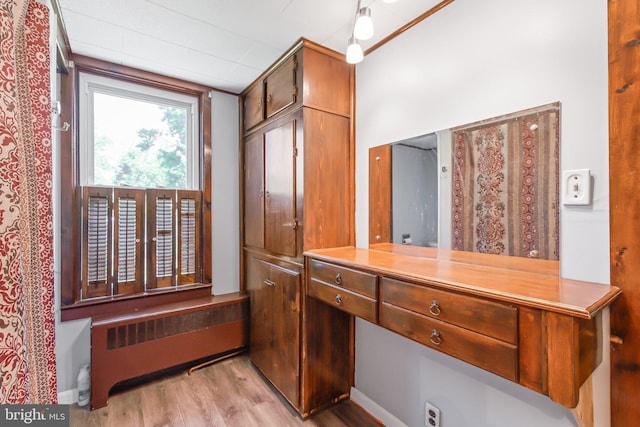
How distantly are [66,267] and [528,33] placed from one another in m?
2.97

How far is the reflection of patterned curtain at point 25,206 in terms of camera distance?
2.23 feet

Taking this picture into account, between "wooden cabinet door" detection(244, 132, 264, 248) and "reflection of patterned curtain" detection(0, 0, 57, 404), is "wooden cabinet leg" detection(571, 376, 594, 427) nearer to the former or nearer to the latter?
"reflection of patterned curtain" detection(0, 0, 57, 404)

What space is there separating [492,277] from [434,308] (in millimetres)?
267

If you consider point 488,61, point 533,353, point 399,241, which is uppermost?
point 488,61

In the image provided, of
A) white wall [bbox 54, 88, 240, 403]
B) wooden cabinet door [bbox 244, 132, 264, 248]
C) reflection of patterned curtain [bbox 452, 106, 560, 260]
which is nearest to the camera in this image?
reflection of patterned curtain [bbox 452, 106, 560, 260]

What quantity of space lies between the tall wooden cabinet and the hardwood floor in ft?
0.31

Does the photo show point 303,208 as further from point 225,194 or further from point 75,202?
point 75,202

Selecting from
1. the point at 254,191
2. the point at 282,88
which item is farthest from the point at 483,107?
the point at 254,191

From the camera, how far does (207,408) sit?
1953 mm

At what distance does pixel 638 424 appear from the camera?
944 mm

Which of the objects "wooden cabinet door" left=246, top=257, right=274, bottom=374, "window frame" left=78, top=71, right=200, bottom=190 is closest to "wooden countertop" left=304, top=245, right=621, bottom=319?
"wooden cabinet door" left=246, top=257, right=274, bottom=374

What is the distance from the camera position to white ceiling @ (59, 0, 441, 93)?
5.09 feet

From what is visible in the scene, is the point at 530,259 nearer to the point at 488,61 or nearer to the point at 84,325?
the point at 488,61

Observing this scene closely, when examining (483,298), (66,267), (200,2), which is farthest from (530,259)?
(66,267)
